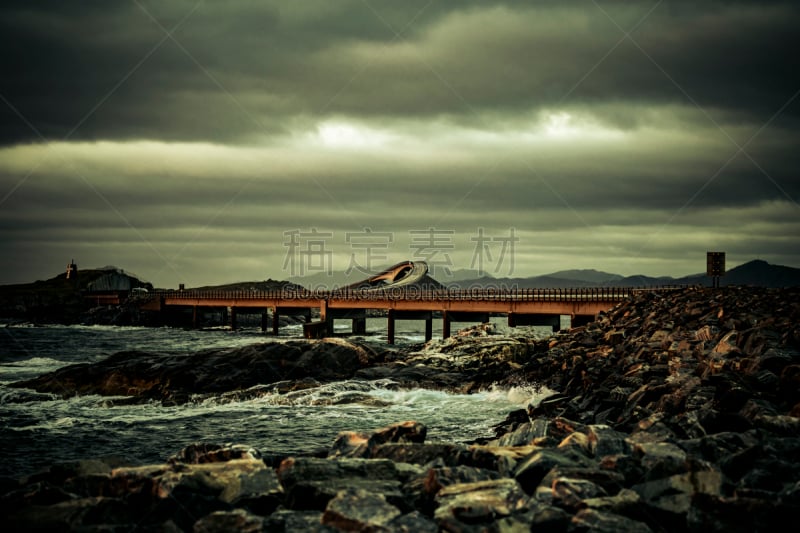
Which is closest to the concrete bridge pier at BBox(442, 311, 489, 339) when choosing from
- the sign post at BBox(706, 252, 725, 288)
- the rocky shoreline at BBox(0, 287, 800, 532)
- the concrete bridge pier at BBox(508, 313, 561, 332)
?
the concrete bridge pier at BBox(508, 313, 561, 332)

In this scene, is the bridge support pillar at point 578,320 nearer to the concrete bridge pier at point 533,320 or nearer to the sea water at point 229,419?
the concrete bridge pier at point 533,320

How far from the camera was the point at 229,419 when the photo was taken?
2548cm

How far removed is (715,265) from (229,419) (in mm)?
34042

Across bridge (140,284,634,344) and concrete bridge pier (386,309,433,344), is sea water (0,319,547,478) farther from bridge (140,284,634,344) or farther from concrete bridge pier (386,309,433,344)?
concrete bridge pier (386,309,433,344)

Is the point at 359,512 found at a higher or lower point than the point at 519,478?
lower

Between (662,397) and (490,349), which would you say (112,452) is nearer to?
(662,397)

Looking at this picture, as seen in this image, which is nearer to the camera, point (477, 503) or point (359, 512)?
point (359, 512)

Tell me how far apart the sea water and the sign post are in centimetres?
2095

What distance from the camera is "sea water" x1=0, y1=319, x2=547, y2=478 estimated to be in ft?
66.8

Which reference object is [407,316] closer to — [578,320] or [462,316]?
[462,316]

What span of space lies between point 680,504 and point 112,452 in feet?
56.8

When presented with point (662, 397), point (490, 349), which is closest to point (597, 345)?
point (490, 349)

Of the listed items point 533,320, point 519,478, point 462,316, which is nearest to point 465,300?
point 462,316

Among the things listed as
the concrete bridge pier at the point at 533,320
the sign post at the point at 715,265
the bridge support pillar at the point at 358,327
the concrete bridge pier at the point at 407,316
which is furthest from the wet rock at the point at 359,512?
the bridge support pillar at the point at 358,327
